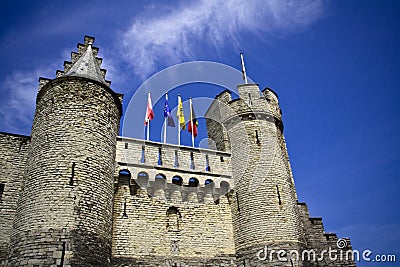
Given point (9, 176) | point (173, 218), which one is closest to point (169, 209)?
point (173, 218)

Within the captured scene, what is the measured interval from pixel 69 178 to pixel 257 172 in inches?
317

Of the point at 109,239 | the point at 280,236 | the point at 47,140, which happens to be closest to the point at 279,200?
the point at 280,236

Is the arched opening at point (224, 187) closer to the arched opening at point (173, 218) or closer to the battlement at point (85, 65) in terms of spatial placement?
the arched opening at point (173, 218)

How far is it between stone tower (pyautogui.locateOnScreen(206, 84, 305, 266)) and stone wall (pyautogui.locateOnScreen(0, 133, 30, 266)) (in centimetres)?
903

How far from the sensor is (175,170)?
15078 millimetres

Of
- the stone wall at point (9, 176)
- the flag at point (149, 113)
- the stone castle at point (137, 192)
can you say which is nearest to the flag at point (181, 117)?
the flag at point (149, 113)

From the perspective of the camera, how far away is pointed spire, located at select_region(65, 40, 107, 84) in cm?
1447

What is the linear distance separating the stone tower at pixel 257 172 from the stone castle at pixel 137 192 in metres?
0.05

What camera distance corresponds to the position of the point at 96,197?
11.9 m

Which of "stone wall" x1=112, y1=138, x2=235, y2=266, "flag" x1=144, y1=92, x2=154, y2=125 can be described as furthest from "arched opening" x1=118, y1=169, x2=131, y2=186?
"flag" x1=144, y1=92, x2=154, y2=125

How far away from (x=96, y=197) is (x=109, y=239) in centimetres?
162

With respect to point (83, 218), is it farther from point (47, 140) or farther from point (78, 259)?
point (47, 140)

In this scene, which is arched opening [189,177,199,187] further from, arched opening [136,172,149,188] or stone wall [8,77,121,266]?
stone wall [8,77,121,266]

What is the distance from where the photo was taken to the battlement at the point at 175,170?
47.6 feet
